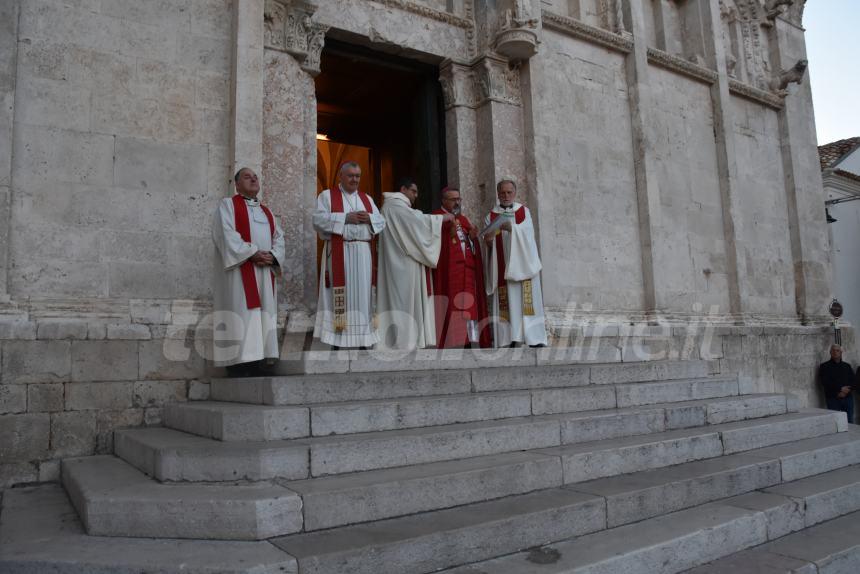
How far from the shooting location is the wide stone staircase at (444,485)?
320 centimetres

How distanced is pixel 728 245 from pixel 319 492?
9.62 m

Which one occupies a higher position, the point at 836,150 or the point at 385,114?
the point at 836,150

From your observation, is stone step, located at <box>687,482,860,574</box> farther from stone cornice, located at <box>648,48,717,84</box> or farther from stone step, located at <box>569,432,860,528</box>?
stone cornice, located at <box>648,48,717,84</box>

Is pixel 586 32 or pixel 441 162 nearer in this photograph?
pixel 441 162

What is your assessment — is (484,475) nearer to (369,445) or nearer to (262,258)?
(369,445)

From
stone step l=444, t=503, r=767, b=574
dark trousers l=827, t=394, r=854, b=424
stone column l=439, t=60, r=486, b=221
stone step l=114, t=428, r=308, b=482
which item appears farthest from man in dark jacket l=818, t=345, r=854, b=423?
stone step l=114, t=428, r=308, b=482

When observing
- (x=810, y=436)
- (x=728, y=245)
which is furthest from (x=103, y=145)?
(x=728, y=245)

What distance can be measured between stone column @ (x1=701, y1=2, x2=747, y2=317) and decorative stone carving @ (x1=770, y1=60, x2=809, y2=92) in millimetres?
1589

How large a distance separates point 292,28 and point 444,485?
5635 millimetres

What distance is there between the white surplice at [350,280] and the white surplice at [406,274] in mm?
345

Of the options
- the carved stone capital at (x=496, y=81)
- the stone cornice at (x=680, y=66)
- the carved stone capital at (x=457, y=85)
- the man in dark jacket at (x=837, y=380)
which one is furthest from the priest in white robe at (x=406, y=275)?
the man in dark jacket at (x=837, y=380)

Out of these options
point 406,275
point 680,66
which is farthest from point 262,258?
point 680,66

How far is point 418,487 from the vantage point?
11.8 feet

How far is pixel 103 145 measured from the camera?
237 inches
